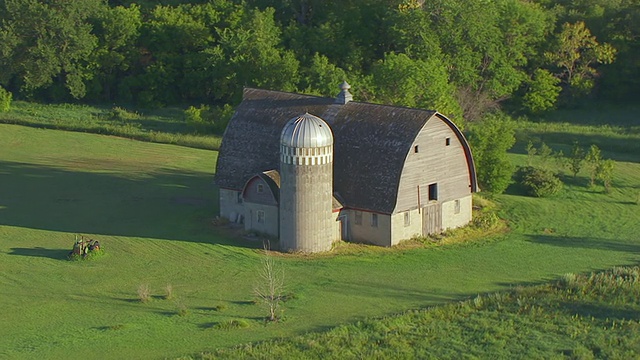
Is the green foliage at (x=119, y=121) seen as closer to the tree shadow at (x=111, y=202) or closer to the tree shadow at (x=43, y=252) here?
the tree shadow at (x=111, y=202)

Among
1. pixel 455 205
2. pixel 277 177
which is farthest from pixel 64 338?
pixel 455 205

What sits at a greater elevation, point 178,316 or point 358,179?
point 358,179

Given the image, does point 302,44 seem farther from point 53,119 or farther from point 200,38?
point 53,119

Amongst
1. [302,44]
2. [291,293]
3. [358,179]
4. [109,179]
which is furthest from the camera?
[302,44]

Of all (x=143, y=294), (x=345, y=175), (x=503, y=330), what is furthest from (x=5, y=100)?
(x=503, y=330)

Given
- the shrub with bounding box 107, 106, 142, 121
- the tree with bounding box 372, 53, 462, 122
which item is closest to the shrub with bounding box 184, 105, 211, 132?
the shrub with bounding box 107, 106, 142, 121

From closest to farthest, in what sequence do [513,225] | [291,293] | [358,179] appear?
[291,293] → [358,179] → [513,225]

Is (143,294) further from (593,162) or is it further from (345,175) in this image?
(593,162)

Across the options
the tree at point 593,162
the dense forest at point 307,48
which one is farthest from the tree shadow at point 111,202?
the tree at point 593,162
